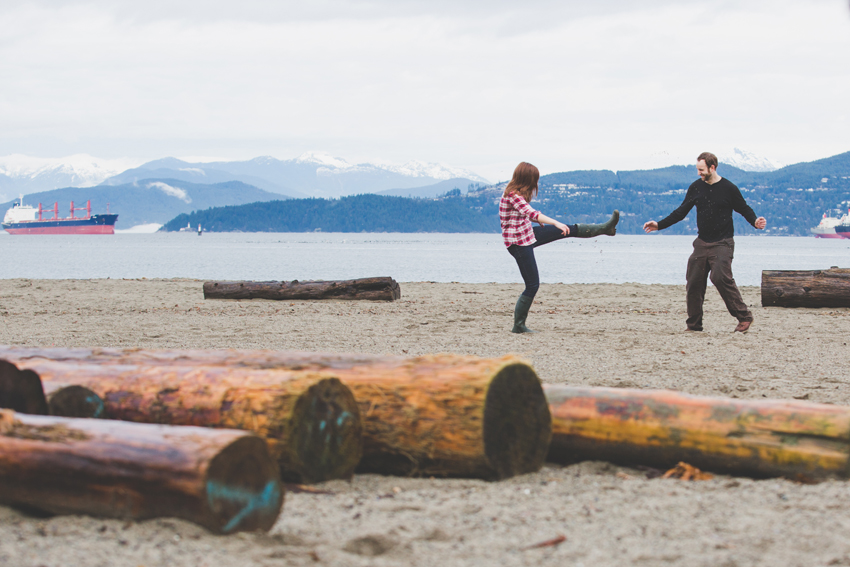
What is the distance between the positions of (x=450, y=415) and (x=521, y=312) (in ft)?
19.3

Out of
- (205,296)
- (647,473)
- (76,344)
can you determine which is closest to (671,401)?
(647,473)

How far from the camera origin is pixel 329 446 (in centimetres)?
333

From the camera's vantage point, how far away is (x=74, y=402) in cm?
355

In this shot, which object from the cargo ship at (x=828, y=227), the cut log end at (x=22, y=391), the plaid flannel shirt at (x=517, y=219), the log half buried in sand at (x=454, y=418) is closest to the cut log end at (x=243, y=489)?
the log half buried in sand at (x=454, y=418)

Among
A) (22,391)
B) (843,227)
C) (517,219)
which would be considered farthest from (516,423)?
(843,227)

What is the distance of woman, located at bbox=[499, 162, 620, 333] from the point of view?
26.7 feet

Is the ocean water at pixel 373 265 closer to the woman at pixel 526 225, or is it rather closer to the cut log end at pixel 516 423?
the woman at pixel 526 225

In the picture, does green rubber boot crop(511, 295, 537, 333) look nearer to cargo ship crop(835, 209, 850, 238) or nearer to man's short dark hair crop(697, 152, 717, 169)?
man's short dark hair crop(697, 152, 717, 169)

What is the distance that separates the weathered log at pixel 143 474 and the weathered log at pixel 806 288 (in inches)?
457

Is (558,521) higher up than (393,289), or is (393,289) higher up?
(393,289)

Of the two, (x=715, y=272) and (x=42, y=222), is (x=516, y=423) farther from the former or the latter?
(x=42, y=222)

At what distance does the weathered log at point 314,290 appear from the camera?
14.3m

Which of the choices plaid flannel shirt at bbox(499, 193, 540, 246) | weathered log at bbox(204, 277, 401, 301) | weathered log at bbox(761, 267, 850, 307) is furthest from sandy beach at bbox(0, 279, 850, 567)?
weathered log at bbox(204, 277, 401, 301)

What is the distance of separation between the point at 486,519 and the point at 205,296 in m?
13.1
